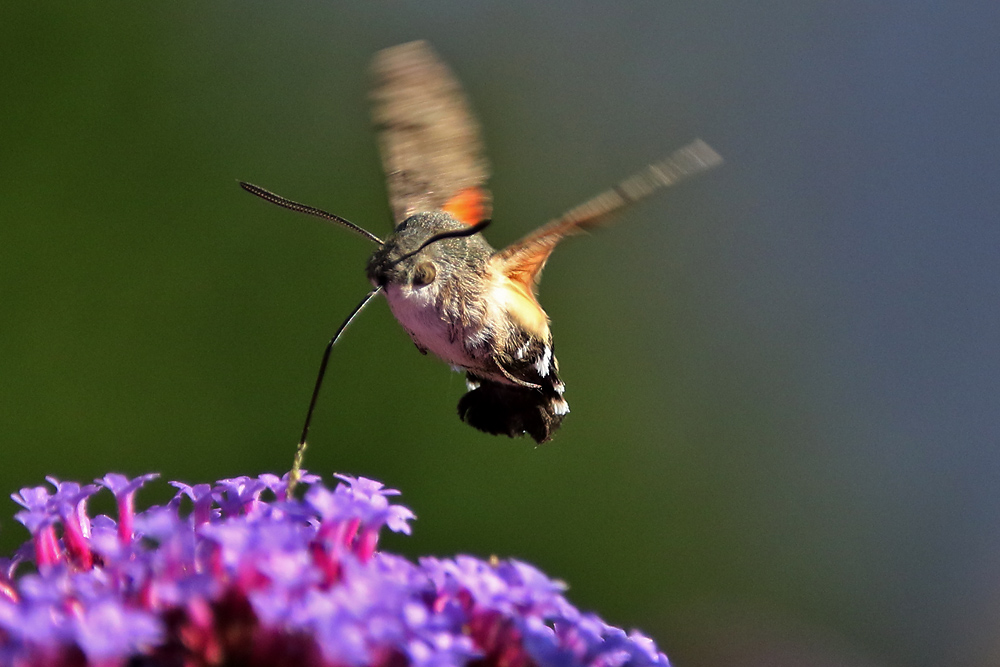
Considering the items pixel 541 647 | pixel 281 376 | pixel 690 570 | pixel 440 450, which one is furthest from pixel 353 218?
pixel 541 647

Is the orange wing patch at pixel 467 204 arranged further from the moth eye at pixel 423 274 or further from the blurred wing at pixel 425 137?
the moth eye at pixel 423 274

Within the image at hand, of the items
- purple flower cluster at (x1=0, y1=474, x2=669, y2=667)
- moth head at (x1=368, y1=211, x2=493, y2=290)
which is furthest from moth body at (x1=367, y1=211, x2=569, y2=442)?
purple flower cluster at (x1=0, y1=474, x2=669, y2=667)

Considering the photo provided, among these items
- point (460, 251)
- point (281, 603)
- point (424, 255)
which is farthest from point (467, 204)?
point (281, 603)

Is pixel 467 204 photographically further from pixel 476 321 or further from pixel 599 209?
pixel 599 209

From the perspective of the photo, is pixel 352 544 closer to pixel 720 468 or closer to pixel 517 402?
pixel 517 402

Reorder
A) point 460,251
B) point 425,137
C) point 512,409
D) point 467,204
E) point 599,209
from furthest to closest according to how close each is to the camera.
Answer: point 467,204
point 425,137
point 512,409
point 460,251
point 599,209

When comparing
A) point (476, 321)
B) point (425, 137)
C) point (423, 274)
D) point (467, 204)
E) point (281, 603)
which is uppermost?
point (425, 137)

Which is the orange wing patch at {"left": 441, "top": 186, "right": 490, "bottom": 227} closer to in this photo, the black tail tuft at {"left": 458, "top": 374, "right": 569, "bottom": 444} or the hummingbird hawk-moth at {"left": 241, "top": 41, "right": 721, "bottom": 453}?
the hummingbird hawk-moth at {"left": 241, "top": 41, "right": 721, "bottom": 453}
